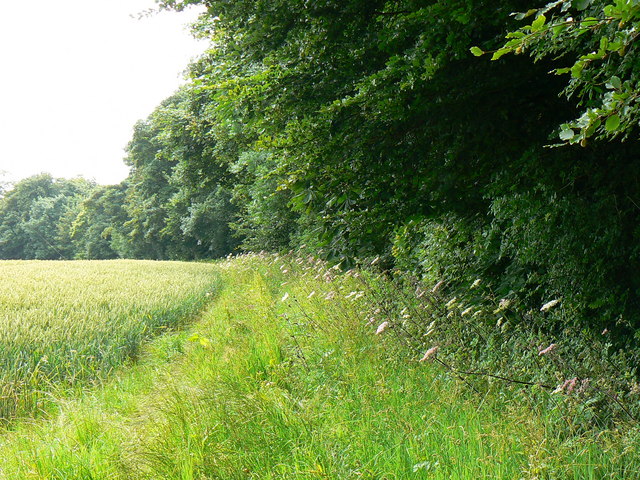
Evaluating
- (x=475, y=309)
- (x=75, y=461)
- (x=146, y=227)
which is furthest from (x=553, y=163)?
(x=146, y=227)

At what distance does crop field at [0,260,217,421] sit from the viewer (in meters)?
6.27

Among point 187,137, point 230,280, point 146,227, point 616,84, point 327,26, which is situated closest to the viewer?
point 616,84

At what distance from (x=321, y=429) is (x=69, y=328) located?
233 inches

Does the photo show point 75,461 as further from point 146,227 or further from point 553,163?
point 146,227

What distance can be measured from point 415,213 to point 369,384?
1494 mm

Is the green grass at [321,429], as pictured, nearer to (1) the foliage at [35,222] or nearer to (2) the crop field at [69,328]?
(2) the crop field at [69,328]

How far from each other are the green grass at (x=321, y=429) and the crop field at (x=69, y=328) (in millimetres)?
927

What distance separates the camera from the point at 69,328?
7.88 meters

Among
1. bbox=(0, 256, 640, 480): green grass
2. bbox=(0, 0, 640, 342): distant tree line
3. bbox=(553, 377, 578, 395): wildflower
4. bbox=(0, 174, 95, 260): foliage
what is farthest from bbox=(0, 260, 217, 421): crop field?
bbox=(0, 174, 95, 260): foliage

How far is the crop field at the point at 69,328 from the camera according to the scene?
6.27m

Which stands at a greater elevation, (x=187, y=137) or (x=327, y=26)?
(x=187, y=137)

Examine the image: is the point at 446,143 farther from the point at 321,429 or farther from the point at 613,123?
the point at 613,123

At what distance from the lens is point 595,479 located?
2465mm

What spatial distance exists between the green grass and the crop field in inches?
36.5
